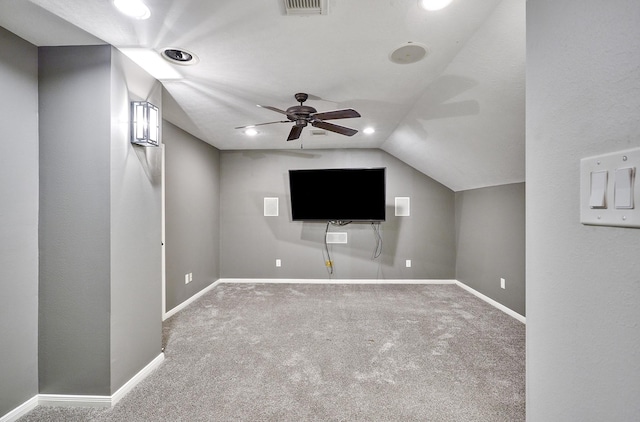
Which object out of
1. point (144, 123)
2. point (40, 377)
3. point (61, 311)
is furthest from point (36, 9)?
point (40, 377)

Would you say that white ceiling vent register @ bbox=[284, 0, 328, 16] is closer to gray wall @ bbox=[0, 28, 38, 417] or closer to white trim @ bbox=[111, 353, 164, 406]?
gray wall @ bbox=[0, 28, 38, 417]

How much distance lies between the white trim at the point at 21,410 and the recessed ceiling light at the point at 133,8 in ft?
8.47

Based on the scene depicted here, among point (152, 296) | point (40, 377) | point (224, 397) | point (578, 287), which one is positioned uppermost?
point (578, 287)

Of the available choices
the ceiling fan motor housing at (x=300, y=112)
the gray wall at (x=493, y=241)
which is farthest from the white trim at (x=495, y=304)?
the ceiling fan motor housing at (x=300, y=112)

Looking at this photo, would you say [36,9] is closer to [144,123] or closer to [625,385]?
[144,123]

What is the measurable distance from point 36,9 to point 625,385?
2.81m

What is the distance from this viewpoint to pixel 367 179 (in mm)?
4324

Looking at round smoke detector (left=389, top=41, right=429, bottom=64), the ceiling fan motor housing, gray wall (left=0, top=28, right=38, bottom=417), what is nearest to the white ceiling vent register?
round smoke detector (left=389, top=41, right=429, bottom=64)

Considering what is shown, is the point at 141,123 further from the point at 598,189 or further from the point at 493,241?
the point at 493,241

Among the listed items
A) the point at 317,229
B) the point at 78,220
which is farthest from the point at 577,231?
the point at 317,229

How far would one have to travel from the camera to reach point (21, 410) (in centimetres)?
176

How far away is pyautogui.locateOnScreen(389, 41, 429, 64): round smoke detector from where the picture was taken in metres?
1.87

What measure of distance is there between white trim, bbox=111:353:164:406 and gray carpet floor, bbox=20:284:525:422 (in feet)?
0.16

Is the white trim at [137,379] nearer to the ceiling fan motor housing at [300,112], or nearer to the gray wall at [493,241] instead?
the ceiling fan motor housing at [300,112]
